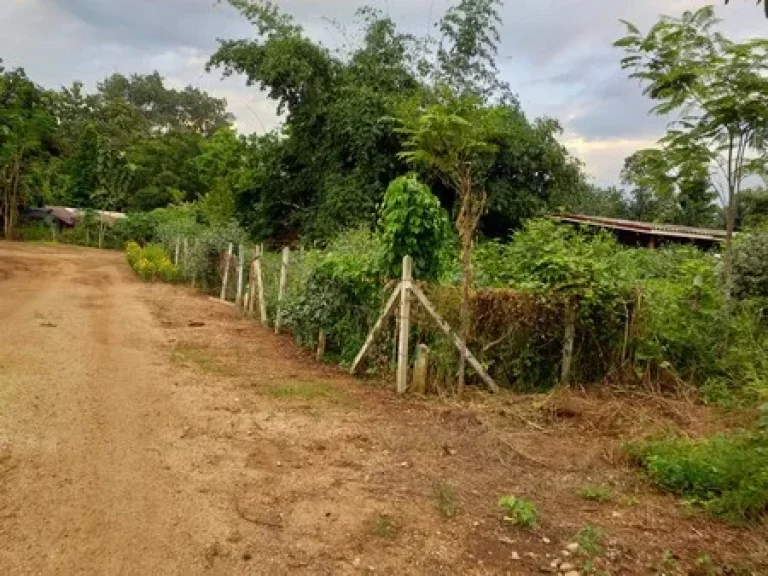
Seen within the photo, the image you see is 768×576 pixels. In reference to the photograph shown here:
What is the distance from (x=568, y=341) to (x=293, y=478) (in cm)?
402

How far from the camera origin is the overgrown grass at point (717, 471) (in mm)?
4094

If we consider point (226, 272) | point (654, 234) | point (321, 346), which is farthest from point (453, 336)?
point (654, 234)

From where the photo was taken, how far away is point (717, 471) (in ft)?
14.6

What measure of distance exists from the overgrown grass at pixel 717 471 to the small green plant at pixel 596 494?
0.46m

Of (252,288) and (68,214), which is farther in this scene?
(68,214)

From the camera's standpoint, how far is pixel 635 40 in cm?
798

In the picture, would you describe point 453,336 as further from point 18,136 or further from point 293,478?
point 18,136

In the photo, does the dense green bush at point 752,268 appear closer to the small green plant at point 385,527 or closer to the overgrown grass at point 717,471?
the overgrown grass at point 717,471

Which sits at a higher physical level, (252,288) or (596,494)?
(252,288)

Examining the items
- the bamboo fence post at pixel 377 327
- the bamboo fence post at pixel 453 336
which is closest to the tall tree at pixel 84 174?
the bamboo fence post at pixel 377 327


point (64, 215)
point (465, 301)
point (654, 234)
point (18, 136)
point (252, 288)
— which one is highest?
point (18, 136)

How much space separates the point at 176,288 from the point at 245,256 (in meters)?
5.01

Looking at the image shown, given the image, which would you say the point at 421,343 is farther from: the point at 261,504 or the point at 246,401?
the point at 261,504

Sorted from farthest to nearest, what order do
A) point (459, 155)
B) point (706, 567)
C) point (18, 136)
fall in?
point (18, 136), point (459, 155), point (706, 567)
